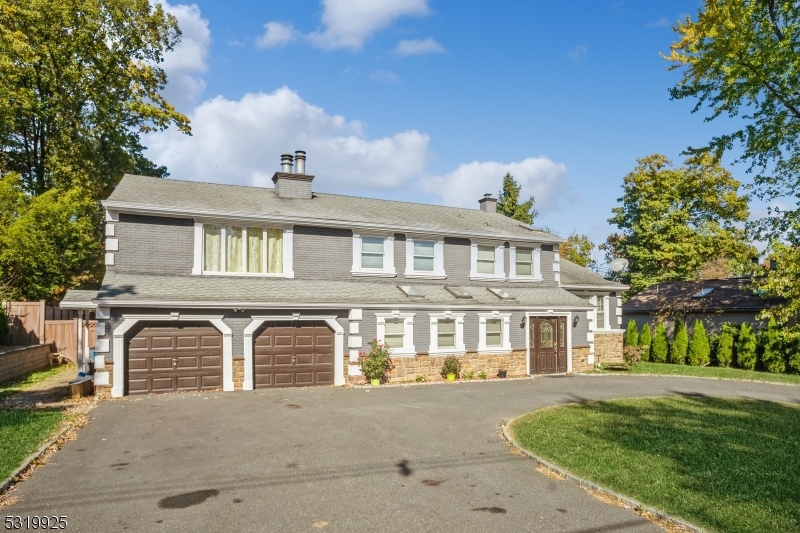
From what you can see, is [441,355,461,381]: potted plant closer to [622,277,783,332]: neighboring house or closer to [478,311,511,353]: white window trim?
[478,311,511,353]: white window trim

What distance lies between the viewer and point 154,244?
18344mm

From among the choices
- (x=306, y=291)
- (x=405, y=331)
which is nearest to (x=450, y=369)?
(x=405, y=331)

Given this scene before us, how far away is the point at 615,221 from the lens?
40.8 meters

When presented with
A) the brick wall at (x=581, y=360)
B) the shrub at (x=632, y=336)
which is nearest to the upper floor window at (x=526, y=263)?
the brick wall at (x=581, y=360)

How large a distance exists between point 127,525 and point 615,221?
40181 mm

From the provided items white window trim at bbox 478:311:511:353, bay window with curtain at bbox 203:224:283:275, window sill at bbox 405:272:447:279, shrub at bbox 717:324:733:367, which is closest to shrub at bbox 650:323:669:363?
shrub at bbox 717:324:733:367

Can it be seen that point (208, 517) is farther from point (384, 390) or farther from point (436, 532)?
point (384, 390)

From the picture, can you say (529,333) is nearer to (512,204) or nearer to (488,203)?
(488,203)

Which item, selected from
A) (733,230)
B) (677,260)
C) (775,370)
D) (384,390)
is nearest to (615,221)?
(677,260)

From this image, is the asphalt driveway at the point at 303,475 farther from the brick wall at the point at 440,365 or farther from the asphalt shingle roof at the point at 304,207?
the asphalt shingle roof at the point at 304,207

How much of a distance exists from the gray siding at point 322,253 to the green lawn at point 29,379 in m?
9.92

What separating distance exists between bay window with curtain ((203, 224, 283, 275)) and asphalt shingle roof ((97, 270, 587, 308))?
454 mm

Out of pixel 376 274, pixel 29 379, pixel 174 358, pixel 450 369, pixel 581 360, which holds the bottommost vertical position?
pixel 29 379

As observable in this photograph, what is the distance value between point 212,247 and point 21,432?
9399 millimetres
